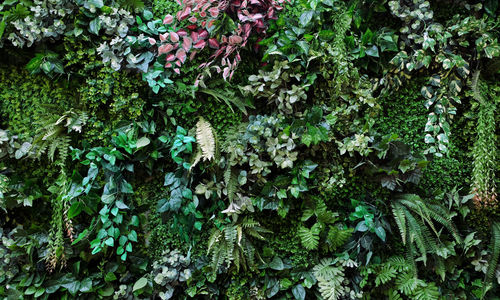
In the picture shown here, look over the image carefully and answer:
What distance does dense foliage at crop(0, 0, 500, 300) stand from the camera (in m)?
2.79

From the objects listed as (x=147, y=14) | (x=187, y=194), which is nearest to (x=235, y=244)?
(x=187, y=194)

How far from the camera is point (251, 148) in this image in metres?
2.89

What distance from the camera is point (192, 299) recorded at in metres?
3.00

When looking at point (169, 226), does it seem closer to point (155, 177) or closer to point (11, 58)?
point (155, 177)

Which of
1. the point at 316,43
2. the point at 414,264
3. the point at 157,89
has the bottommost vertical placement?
the point at 414,264

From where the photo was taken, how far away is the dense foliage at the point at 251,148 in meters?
2.79

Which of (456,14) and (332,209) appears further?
(332,209)

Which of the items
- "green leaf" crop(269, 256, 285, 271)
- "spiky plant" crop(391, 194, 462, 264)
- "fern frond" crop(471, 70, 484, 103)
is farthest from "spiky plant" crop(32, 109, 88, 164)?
"fern frond" crop(471, 70, 484, 103)

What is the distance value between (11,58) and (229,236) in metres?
2.38

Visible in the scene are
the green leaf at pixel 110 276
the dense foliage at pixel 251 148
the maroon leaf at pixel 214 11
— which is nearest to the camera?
the maroon leaf at pixel 214 11

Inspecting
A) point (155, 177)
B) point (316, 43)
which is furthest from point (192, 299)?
point (316, 43)

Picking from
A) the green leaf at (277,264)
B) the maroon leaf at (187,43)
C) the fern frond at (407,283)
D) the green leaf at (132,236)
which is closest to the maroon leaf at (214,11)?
the maroon leaf at (187,43)

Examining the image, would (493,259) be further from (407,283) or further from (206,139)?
(206,139)

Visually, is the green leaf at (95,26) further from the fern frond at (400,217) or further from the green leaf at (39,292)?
the fern frond at (400,217)
